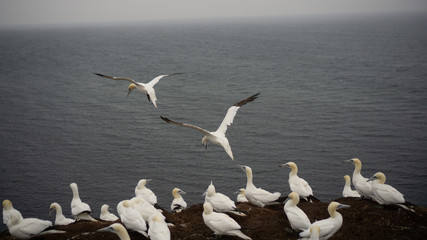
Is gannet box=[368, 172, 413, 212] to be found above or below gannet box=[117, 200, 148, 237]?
above

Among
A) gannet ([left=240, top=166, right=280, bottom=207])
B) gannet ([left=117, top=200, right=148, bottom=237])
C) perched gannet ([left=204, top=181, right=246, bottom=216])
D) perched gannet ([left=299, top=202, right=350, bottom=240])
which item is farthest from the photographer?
gannet ([left=240, top=166, right=280, bottom=207])

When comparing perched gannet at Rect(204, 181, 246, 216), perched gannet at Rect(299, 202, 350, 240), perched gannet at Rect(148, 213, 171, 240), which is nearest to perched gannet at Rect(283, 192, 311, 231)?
perched gannet at Rect(299, 202, 350, 240)

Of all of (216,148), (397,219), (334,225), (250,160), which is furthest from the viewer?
(216,148)

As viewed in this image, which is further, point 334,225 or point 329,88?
point 329,88

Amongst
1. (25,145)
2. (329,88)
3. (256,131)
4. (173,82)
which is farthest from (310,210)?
(173,82)

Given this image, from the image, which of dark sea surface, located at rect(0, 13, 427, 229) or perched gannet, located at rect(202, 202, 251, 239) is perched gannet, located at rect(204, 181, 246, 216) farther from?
dark sea surface, located at rect(0, 13, 427, 229)

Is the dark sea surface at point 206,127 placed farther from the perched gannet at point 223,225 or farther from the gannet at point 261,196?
the perched gannet at point 223,225

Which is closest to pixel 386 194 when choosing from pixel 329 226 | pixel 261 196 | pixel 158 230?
pixel 329 226

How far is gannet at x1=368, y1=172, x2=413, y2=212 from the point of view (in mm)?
16312

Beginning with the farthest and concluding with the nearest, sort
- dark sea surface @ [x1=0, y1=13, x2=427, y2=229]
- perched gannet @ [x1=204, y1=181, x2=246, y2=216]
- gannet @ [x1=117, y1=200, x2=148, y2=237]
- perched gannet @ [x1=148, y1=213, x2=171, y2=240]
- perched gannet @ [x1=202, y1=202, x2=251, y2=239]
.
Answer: dark sea surface @ [x1=0, y1=13, x2=427, y2=229] → perched gannet @ [x1=204, y1=181, x2=246, y2=216] → gannet @ [x1=117, y1=200, x2=148, y2=237] → perched gannet @ [x1=202, y1=202, x2=251, y2=239] → perched gannet @ [x1=148, y1=213, x2=171, y2=240]

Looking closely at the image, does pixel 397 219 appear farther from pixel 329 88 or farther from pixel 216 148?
pixel 329 88

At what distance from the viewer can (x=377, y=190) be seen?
1698 cm

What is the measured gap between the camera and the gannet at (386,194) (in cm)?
1631

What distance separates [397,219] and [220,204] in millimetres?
6215
